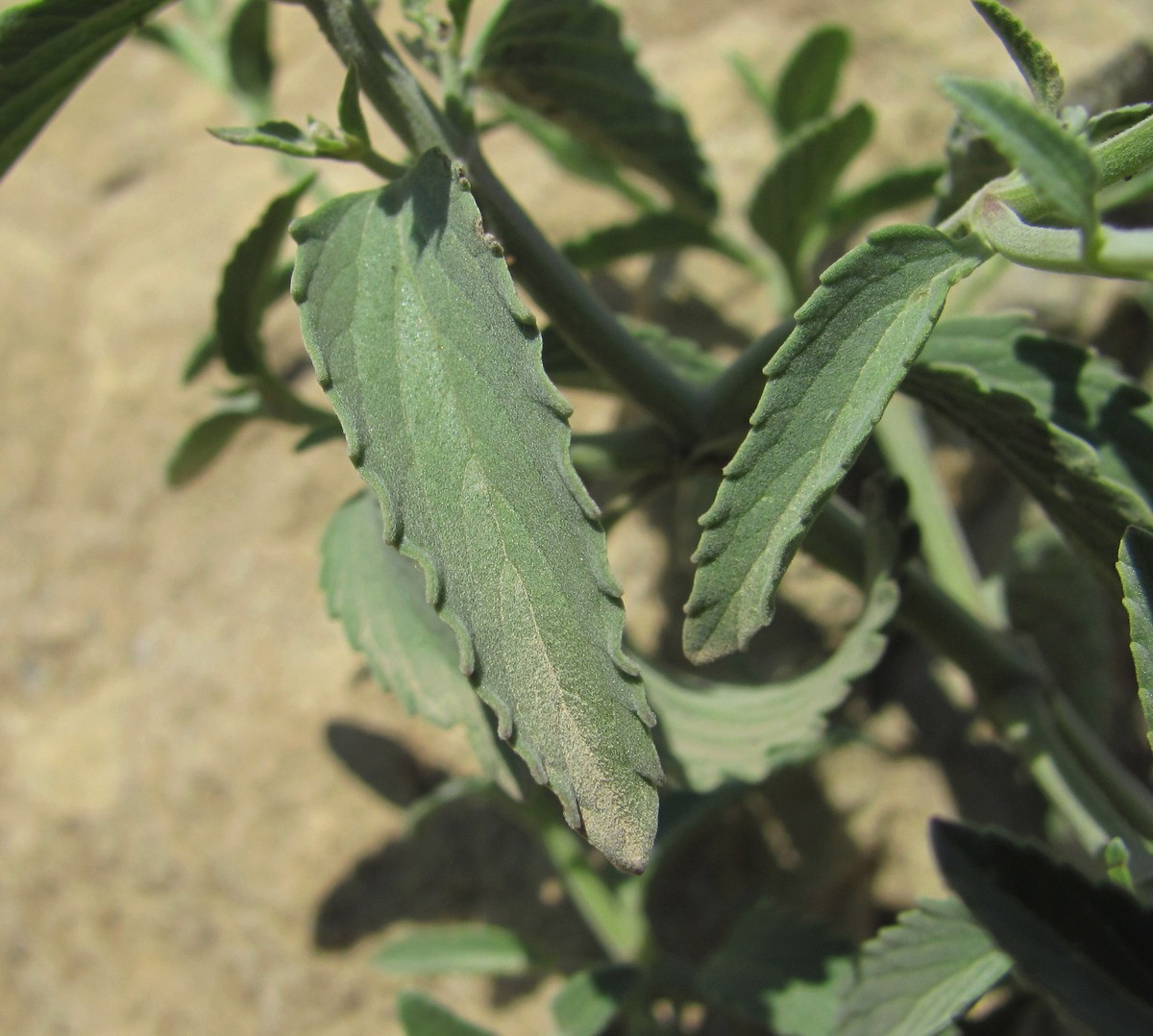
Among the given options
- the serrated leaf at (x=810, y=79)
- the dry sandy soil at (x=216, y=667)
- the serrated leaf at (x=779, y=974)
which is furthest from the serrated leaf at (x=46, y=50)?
the serrated leaf at (x=779, y=974)

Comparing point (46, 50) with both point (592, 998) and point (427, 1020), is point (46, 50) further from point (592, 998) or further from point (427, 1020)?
point (592, 998)

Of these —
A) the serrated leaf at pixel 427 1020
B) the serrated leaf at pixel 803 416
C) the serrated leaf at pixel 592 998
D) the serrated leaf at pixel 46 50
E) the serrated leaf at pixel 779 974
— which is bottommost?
the serrated leaf at pixel 779 974

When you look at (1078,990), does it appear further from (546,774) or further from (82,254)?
(82,254)

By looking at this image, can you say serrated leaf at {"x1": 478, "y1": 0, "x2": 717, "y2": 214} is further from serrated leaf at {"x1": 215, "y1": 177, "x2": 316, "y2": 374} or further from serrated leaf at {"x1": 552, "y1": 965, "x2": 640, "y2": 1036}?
serrated leaf at {"x1": 552, "y1": 965, "x2": 640, "y2": 1036}

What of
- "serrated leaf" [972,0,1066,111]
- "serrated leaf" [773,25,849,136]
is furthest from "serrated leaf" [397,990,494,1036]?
"serrated leaf" [773,25,849,136]

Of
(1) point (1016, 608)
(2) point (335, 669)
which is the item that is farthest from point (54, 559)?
(1) point (1016, 608)

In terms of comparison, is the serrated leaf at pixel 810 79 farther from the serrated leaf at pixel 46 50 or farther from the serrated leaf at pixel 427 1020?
the serrated leaf at pixel 427 1020
